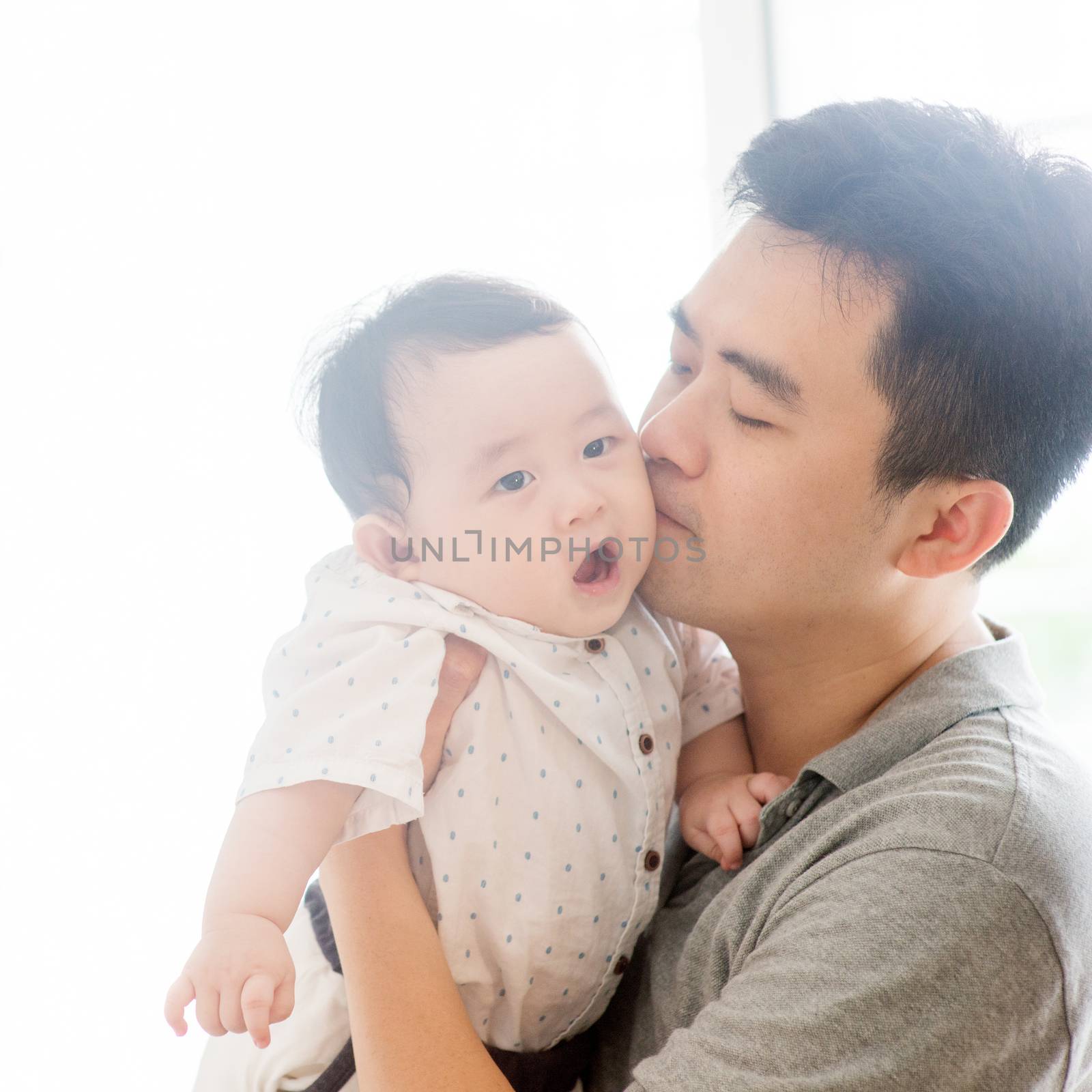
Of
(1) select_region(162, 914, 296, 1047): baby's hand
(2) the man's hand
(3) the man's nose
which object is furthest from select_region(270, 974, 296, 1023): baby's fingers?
(3) the man's nose

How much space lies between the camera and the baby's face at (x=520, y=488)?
1126mm

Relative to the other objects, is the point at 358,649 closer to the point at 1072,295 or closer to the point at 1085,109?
the point at 1072,295

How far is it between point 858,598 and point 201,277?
1968 millimetres

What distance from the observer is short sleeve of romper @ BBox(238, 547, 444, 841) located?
101 centimetres

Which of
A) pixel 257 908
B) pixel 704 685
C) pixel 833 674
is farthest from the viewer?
pixel 704 685

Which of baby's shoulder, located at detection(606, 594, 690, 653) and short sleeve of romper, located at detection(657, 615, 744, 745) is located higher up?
baby's shoulder, located at detection(606, 594, 690, 653)

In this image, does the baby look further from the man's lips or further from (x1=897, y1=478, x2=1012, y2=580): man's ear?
(x1=897, y1=478, x2=1012, y2=580): man's ear

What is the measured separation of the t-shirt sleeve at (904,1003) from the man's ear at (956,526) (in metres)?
0.43

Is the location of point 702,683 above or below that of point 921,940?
below

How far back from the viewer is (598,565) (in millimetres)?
1189

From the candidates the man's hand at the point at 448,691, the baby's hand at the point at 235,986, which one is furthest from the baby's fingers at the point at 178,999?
the man's hand at the point at 448,691

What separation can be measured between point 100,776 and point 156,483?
752 millimetres

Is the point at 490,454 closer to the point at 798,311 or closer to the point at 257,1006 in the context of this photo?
the point at 798,311

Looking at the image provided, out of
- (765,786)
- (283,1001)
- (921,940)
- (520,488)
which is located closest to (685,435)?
(520,488)
